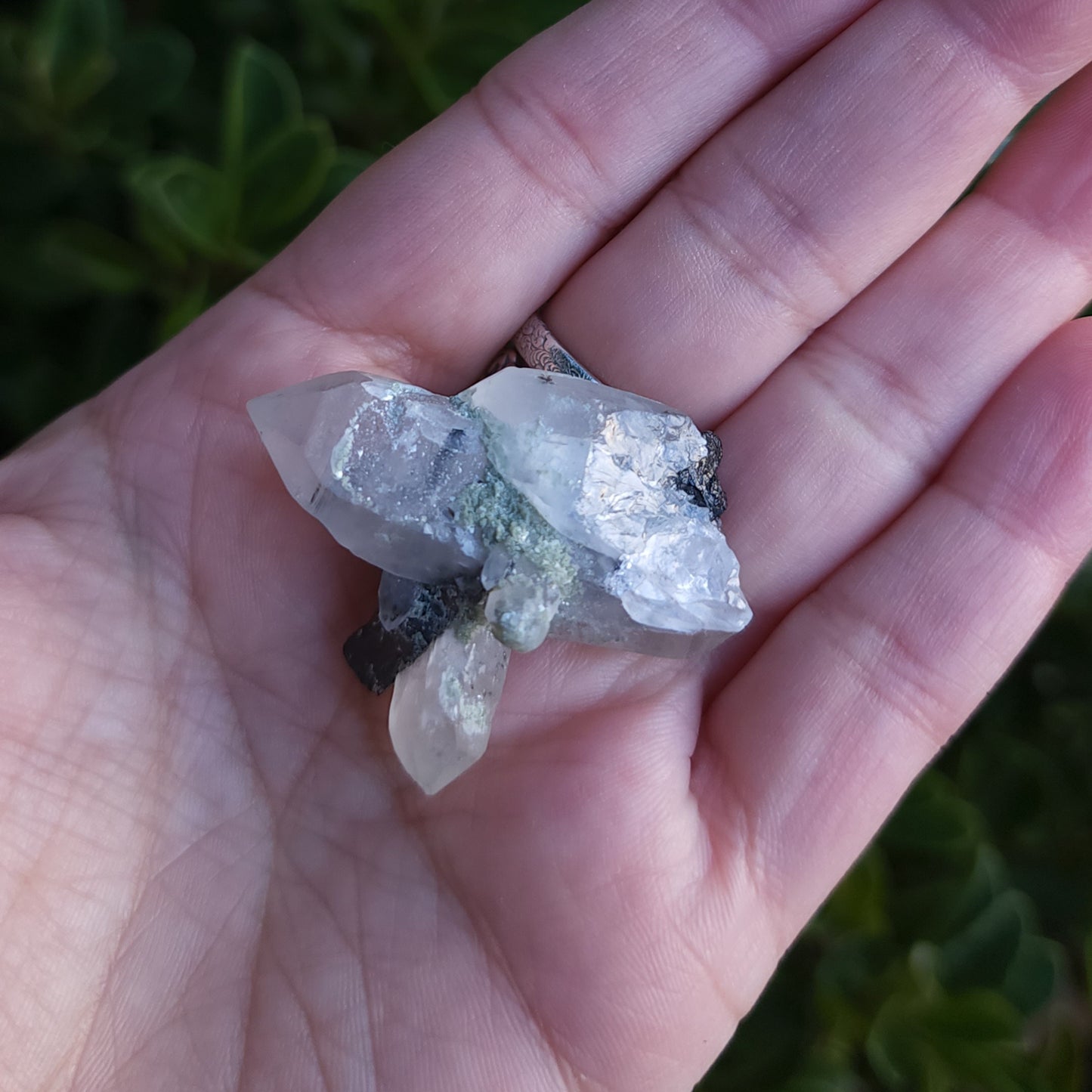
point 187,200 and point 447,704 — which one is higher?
point 187,200

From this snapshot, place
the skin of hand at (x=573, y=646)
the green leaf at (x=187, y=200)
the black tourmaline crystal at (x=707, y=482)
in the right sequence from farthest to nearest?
the green leaf at (x=187, y=200), the black tourmaline crystal at (x=707, y=482), the skin of hand at (x=573, y=646)

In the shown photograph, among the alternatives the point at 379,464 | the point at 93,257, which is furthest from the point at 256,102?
the point at 379,464

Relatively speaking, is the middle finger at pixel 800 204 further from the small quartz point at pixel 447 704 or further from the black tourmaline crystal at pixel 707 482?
the small quartz point at pixel 447 704

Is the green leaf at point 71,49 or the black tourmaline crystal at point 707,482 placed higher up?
the green leaf at point 71,49

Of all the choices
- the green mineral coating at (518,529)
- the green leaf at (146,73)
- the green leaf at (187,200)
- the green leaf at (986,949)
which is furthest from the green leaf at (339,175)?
the green leaf at (986,949)

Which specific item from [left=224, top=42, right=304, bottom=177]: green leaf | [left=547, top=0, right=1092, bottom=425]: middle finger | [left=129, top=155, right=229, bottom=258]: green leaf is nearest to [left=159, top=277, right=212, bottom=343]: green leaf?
[left=129, top=155, right=229, bottom=258]: green leaf

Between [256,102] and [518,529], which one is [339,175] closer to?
[256,102]
